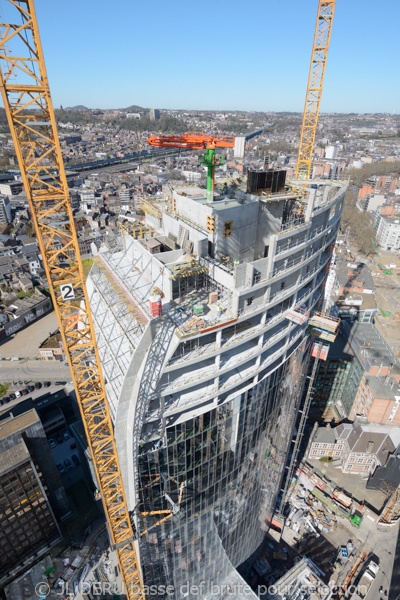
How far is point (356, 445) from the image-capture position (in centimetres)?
6250

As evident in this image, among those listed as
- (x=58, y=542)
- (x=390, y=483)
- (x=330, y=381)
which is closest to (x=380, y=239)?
(x=330, y=381)

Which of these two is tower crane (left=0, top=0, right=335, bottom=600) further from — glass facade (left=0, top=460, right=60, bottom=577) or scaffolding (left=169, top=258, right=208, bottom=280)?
glass facade (left=0, top=460, right=60, bottom=577)

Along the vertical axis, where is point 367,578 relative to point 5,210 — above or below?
below

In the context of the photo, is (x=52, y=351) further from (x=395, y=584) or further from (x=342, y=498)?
(x=395, y=584)

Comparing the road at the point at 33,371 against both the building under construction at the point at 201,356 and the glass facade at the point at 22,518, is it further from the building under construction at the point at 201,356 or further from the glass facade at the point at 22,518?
the building under construction at the point at 201,356

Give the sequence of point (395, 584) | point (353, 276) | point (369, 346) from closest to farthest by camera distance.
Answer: point (395, 584) < point (369, 346) < point (353, 276)

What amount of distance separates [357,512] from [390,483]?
8168 mm

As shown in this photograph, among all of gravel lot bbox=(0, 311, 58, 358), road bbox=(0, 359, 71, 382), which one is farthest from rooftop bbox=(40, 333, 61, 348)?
road bbox=(0, 359, 71, 382)

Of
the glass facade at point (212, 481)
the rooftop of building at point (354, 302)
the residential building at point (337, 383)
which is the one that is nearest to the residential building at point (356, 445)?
the residential building at point (337, 383)

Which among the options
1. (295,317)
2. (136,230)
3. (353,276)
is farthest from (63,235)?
(353,276)

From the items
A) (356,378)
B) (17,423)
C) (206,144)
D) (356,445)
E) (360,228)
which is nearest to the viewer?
(206,144)

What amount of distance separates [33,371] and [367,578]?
267 ft

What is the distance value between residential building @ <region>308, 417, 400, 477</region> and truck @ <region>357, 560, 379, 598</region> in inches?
651

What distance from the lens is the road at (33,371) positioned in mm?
84062
